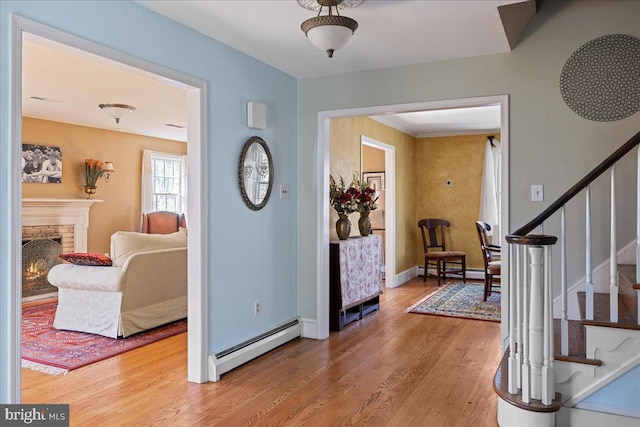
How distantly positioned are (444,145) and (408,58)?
174 inches

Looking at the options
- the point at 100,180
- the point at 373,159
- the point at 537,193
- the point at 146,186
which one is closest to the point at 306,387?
the point at 537,193

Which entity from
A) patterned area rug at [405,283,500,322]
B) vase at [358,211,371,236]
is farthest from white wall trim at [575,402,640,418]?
vase at [358,211,371,236]

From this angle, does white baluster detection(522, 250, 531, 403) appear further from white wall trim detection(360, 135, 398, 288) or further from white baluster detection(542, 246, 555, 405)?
white wall trim detection(360, 135, 398, 288)

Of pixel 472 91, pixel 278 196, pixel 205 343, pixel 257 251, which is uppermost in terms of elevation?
pixel 472 91

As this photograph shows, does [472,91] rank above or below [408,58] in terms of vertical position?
below

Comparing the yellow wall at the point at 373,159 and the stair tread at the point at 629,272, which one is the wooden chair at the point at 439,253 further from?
the stair tread at the point at 629,272

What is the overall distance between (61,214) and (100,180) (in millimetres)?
922

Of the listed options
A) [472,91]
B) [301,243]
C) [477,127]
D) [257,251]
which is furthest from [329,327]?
[477,127]

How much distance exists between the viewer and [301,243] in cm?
444

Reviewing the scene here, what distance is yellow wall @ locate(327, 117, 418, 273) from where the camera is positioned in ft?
17.8

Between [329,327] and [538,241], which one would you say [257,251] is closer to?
[329,327]

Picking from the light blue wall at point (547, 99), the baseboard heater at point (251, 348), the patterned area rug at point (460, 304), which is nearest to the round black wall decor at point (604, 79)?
the light blue wall at point (547, 99)

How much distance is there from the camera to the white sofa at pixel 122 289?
428cm

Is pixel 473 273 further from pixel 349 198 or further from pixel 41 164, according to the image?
pixel 41 164
